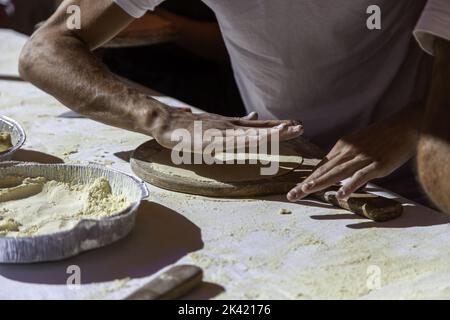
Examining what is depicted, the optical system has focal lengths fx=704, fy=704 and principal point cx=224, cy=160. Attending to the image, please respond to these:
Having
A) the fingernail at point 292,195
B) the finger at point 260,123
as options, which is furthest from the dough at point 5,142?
the fingernail at point 292,195

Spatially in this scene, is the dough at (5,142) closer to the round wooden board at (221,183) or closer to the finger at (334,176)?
the round wooden board at (221,183)

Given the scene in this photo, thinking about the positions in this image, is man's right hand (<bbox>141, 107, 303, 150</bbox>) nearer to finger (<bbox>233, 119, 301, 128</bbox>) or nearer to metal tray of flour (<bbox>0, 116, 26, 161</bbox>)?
finger (<bbox>233, 119, 301, 128</bbox>)

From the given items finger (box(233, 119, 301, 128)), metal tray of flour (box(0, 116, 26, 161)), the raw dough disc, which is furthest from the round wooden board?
metal tray of flour (box(0, 116, 26, 161))

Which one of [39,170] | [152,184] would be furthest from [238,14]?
[39,170]

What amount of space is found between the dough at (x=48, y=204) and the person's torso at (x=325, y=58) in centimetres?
65

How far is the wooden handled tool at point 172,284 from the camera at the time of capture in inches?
42.9

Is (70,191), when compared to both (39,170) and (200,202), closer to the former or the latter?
(39,170)

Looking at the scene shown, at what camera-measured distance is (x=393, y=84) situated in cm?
197

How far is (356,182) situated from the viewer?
4.83 ft

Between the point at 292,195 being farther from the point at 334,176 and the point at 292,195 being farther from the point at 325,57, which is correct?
the point at 325,57

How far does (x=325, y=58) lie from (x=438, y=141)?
586 mm

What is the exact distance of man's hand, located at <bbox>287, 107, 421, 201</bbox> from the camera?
148 cm

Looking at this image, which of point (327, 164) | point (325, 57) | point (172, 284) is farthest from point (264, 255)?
point (325, 57)
